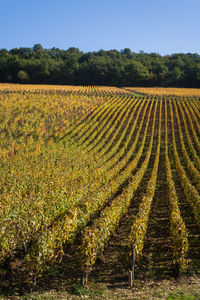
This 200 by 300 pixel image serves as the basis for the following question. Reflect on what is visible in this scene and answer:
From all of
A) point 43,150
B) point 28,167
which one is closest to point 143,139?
point 43,150

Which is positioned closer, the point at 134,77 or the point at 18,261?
the point at 18,261

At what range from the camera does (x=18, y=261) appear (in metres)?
11.7

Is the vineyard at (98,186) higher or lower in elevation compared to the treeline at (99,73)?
lower

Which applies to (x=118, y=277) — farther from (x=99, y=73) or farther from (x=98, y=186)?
(x=99, y=73)

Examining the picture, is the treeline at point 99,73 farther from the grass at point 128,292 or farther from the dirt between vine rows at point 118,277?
the grass at point 128,292

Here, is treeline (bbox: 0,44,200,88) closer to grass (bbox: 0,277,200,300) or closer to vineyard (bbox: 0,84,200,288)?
vineyard (bbox: 0,84,200,288)

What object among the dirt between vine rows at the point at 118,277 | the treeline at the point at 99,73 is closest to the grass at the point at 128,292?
the dirt between vine rows at the point at 118,277

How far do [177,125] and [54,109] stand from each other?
24.9m

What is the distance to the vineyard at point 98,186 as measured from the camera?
436 inches

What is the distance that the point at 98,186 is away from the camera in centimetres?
2106

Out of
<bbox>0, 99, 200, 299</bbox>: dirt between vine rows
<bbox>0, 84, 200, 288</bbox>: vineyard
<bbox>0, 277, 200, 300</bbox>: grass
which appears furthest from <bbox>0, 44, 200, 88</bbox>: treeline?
<bbox>0, 277, 200, 300</bbox>: grass

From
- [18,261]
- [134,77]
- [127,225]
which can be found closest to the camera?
[18,261]

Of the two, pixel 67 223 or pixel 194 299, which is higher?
pixel 67 223

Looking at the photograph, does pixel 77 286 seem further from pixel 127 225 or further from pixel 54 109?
pixel 54 109
